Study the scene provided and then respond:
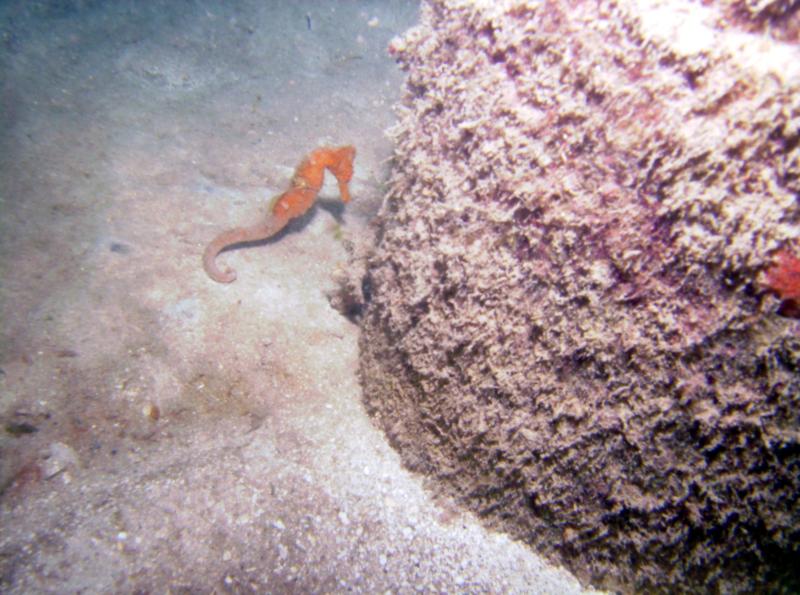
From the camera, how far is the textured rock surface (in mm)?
1615

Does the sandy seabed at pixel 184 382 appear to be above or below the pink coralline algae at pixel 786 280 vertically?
below

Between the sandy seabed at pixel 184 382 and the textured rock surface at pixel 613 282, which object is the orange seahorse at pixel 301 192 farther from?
the textured rock surface at pixel 613 282

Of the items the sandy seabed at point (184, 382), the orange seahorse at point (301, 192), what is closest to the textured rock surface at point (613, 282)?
the sandy seabed at point (184, 382)

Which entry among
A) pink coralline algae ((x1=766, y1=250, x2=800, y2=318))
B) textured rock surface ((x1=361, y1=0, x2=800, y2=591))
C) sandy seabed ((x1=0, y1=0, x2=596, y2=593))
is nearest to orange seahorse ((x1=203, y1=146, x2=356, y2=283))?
sandy seabed ((x1=0, y1=0, x2=596, y2=593))

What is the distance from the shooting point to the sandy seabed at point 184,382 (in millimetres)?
2379

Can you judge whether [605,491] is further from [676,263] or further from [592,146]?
[592,146]

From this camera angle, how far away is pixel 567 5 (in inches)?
76.3

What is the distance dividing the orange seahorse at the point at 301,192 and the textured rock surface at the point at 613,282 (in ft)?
7.18

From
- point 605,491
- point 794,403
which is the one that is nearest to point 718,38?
point 794,403

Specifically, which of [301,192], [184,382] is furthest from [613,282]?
[301,192]

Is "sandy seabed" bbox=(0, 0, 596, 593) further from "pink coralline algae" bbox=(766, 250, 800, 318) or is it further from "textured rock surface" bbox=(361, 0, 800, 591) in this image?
"pink coralline algae" bbox=(766, 250, 800, 318)

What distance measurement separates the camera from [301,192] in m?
4.66

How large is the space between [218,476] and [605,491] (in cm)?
250

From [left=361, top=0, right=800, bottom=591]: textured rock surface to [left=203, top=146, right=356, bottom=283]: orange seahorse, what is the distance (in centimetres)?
219
